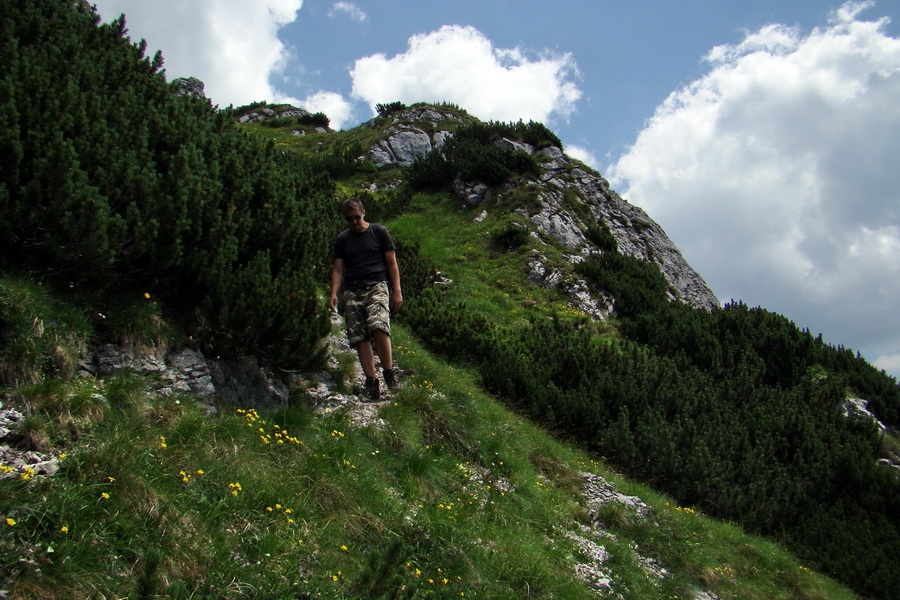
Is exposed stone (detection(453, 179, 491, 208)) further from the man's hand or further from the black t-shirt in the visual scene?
the man's hand

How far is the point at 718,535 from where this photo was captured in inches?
283

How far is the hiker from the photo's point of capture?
5.75 meters

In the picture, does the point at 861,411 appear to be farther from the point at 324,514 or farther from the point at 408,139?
the point at 408,139

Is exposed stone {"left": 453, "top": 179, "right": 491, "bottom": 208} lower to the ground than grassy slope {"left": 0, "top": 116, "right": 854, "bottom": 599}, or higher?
higher

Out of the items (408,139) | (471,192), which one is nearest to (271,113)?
(408,139)

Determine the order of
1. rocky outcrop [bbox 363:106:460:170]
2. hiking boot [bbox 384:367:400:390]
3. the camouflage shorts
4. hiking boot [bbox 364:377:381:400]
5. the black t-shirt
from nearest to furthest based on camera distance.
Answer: the camouflage shorts < hiking boot [bbox 364:377:381:400] < the black t-shirt < hiking boot [bbox 384:367:400:390] < rocky outcrop [bbox 363:106:460:170]

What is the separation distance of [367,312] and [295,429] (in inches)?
63.4

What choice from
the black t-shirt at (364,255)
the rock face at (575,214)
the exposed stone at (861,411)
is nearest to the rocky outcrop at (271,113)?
the rock face at (575,214)

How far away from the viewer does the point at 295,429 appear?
182 inches

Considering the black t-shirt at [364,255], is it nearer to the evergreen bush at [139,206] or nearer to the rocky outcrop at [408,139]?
the evergreen bush at [139,206]

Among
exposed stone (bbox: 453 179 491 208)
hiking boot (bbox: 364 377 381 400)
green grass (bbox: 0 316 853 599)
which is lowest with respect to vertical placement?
green grass (bbox: 0 316 853 599)

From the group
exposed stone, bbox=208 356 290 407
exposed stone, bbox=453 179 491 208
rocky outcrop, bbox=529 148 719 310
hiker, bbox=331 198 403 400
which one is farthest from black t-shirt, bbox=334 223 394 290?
exposed stone, bbox=453 179 491 208

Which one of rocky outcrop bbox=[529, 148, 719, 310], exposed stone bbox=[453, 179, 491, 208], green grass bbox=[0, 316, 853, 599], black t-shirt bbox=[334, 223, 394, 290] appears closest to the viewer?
green grass bbox=[0, 316, 853, 599]

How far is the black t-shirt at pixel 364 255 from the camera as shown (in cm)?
594
